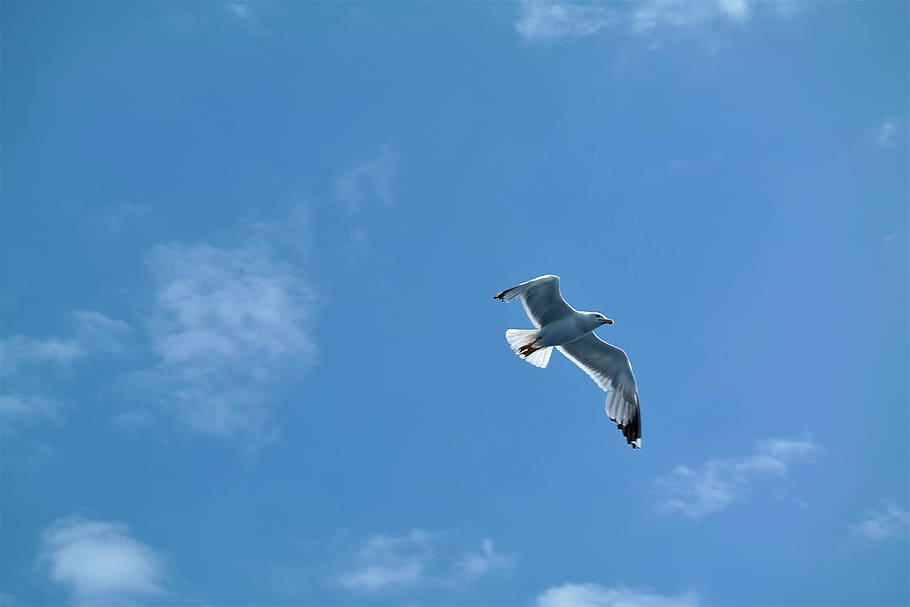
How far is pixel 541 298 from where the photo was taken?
660 inches

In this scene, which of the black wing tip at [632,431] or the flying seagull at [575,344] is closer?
the flying seagull at [575,344]

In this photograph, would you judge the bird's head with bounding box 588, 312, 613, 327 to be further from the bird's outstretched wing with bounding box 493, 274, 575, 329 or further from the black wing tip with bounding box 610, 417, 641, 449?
the black wing tip with bounding box 610, 417, 641, 449

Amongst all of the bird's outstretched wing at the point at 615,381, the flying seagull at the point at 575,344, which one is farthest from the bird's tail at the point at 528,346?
the bird's outstretched wing at the point at 615,381

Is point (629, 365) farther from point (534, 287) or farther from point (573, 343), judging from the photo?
point (534, 287)

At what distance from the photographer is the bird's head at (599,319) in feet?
55.7

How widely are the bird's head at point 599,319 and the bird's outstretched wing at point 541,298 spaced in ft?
1.26

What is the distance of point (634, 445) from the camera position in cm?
1808

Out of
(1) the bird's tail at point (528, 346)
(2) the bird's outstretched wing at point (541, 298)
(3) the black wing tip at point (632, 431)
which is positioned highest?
(2) the bird's outstretched wing at point (541, 298)

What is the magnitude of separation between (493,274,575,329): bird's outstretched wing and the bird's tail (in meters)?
0.27

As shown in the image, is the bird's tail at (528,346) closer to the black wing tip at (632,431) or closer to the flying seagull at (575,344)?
the flying seagull at (575,344)

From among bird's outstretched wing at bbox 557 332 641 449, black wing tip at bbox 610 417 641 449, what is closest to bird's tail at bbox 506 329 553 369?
bird's outstretched wing at bbox 557 332 641 449

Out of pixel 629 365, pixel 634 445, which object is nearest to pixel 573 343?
pixel 629 365

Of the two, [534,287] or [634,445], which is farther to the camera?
[634,445]

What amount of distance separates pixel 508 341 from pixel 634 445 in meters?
3.37
